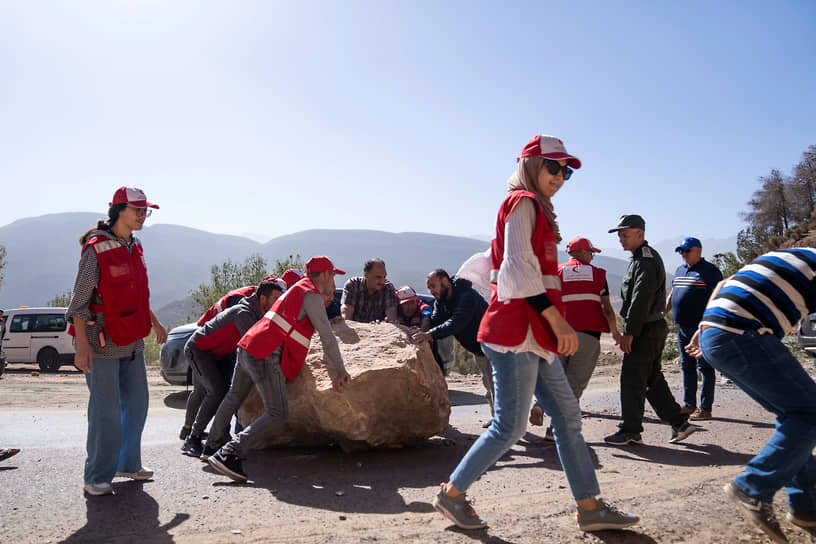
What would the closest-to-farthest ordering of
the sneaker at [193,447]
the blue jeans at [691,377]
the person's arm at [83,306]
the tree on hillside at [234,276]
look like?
the person's arm at [83,306], the sneaker at [193,447], the blue jeans at [691,377], the tree on hillside at [234,276]

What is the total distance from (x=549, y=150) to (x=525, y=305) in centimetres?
91

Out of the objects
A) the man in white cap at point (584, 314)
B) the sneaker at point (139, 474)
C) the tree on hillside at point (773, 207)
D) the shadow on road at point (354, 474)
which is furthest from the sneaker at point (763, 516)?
the tree on hillside at point (773, 207)

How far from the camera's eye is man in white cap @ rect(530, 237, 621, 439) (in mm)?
5777

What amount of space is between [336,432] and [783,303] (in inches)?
141

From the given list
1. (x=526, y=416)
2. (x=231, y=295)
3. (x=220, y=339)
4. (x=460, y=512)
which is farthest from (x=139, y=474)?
(x=526, y=416)

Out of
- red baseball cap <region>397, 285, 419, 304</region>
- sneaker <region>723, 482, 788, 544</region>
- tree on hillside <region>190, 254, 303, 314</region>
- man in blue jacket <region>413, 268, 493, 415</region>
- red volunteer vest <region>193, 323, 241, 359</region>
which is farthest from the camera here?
tree on hillside <region>190, 254, 303, 314</region>

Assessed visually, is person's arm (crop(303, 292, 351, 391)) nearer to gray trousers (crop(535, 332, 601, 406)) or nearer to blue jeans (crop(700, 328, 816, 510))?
gray trousers (crop(535, 332, 601, 406))

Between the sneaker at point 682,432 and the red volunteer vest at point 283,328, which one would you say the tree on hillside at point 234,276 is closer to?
the red volunteer vest at point 283,328

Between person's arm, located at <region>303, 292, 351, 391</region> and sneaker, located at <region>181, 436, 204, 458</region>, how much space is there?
1668mm

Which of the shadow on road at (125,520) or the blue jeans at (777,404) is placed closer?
the blue jeans at (777,404)

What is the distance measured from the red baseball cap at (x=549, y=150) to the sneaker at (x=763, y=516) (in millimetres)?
2036

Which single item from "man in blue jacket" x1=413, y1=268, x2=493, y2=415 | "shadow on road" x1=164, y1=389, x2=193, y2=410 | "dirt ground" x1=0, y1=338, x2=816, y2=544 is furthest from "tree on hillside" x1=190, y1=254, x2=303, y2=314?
"man in blue jacket" x1=413, y1=268, x2=493, y2=415

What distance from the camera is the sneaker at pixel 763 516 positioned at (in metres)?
3.06

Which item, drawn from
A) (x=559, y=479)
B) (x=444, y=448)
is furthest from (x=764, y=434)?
(x=444, y=448)
